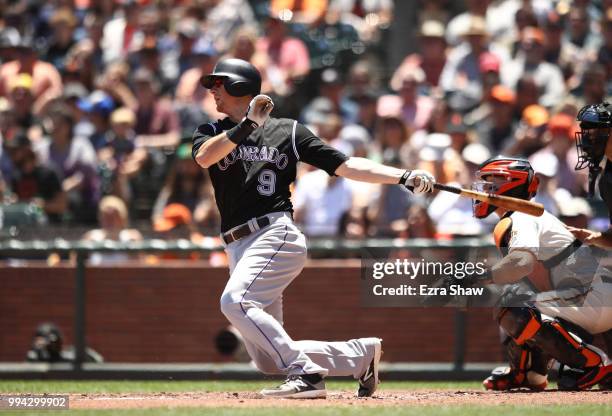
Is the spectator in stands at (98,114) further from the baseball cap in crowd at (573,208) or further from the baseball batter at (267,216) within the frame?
the baseball batter at (267,216)

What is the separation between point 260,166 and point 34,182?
5614mm

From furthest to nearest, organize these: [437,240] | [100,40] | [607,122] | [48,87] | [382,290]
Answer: [100,40] < [48,87] < [437,240] < [382,290] < [607,122]

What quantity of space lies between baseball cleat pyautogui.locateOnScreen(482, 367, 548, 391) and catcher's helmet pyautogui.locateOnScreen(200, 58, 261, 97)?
2296 mm

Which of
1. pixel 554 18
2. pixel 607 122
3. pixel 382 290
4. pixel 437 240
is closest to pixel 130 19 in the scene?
pixel 554 18

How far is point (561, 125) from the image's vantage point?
10.3 metres

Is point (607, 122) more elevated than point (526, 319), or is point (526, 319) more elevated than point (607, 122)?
point (607, 122)

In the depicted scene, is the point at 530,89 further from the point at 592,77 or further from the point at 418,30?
the point at 418,30

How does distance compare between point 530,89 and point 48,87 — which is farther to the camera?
point 48,87

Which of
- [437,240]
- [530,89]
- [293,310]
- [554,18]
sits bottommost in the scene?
[293,310]

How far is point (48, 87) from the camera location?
1313 centimetres

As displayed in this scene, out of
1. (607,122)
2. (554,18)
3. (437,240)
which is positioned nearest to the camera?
(607,122)

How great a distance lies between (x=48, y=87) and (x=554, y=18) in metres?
5.66

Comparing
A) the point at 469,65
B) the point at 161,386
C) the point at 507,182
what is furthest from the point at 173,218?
the point at 507,182

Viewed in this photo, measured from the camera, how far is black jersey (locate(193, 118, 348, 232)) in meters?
6.36
